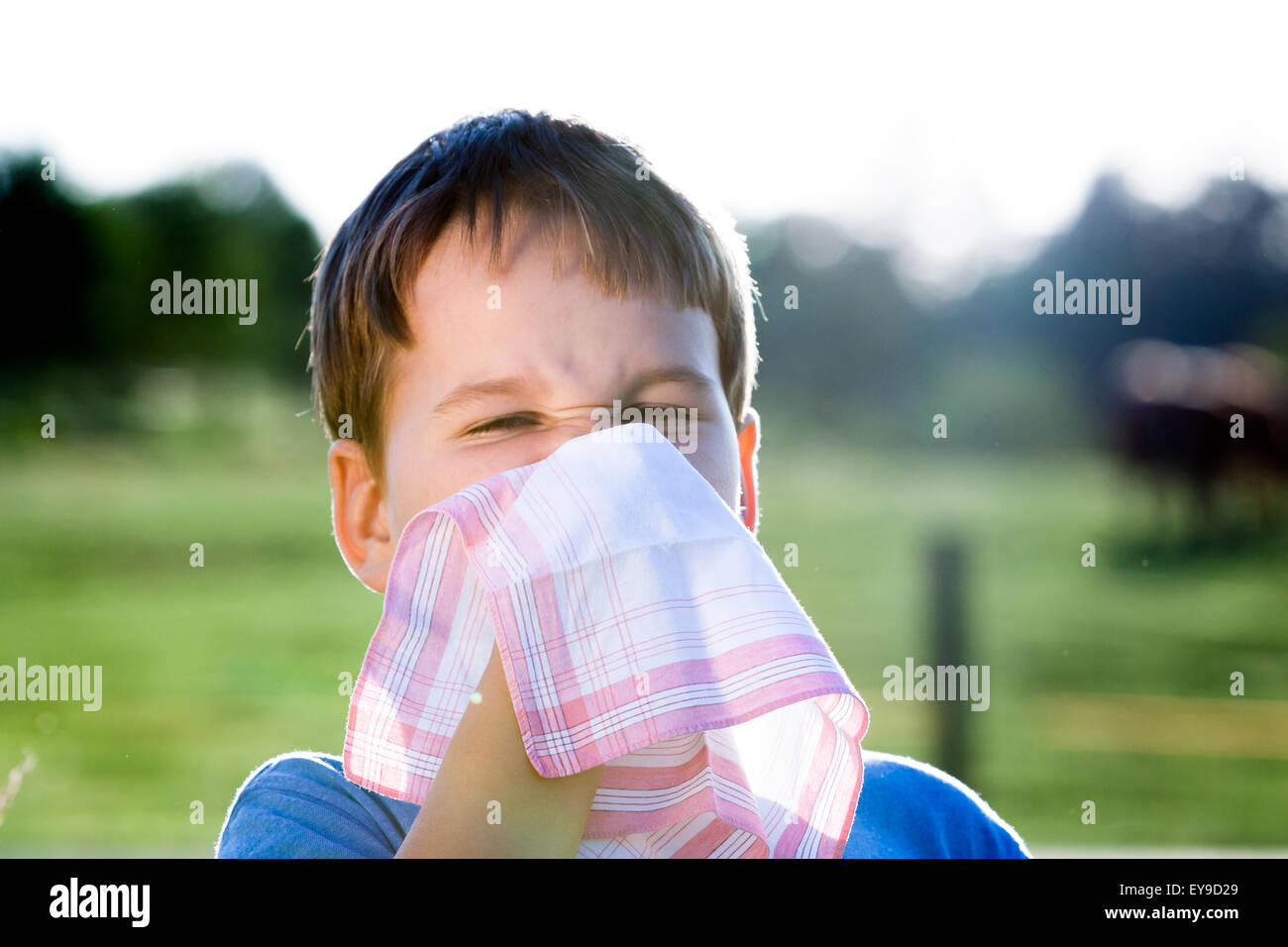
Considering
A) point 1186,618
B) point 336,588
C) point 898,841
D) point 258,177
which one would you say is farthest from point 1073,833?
point 258,177

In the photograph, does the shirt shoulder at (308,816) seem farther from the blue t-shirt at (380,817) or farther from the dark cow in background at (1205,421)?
the dark cow in background at (1205,421)

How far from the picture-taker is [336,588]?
11164 millimetres

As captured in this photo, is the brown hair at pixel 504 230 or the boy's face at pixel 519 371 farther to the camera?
the brown hair at pixel 504 230

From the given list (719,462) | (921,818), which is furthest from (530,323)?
(921,818)

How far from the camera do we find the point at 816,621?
167 inches

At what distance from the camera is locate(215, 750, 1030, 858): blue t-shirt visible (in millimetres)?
940

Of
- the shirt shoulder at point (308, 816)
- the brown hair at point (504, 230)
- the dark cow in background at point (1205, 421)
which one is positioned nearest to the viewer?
the shirt shoulder at point (308, 816)

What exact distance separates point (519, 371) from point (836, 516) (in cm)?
1290

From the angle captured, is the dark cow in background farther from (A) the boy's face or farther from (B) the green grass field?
(A) the boy's face

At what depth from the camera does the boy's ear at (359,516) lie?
112 centimetres

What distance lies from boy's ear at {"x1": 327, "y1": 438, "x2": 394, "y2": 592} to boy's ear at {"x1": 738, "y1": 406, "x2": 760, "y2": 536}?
386mm

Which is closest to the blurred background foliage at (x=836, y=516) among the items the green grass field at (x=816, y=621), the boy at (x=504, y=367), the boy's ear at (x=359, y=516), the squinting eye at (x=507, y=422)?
the green grass field at (x=816, y=621)

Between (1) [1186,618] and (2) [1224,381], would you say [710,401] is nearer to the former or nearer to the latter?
(1) [1186,618]

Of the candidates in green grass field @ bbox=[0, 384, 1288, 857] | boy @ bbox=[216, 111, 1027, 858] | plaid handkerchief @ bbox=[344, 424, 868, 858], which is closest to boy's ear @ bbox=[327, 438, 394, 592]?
boy @ bbox=[216, 111, 1027, 858]
